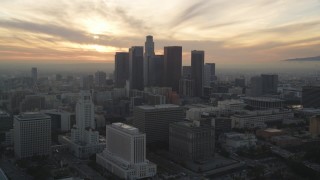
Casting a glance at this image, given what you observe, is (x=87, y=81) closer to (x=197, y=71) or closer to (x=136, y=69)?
(x=136, y=69)

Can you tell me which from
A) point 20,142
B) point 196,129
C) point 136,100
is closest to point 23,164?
point 20,142

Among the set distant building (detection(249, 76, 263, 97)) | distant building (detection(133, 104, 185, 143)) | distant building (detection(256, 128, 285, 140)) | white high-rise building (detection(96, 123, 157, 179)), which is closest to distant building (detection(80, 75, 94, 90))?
distant building (detection(249, 76, 263, 97))

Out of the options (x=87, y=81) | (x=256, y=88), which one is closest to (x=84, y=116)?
(x=87, y=81)

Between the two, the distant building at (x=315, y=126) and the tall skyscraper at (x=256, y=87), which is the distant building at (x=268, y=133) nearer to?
the distant building at (x=315, y=126)

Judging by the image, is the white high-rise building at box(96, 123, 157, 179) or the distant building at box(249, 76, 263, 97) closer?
the white high-rise building at box(96, 123, 157, 179)

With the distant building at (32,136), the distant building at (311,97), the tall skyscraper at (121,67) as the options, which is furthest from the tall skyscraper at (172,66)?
the distant building at (32,136)

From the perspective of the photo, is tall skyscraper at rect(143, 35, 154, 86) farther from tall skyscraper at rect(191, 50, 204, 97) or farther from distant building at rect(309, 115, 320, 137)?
distant building at rect(309, 115, 320, 137)
